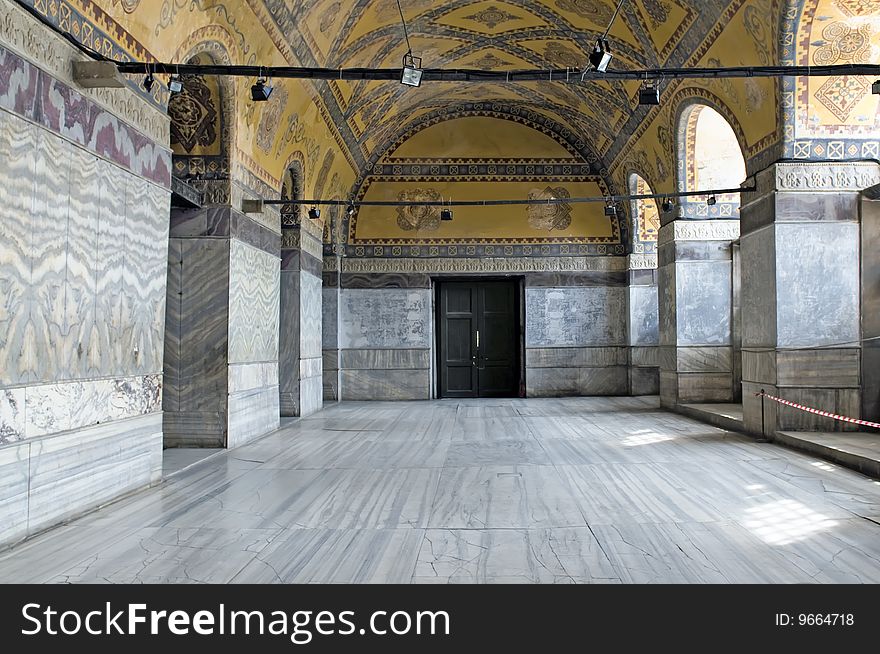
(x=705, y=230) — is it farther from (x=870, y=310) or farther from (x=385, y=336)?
(x=385, y=336)

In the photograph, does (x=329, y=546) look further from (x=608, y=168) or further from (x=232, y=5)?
(x=608, y=168)

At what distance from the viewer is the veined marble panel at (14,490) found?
14.7ft

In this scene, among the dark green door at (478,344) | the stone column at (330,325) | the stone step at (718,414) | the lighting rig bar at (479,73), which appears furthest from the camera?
the dark green door at (478,344)

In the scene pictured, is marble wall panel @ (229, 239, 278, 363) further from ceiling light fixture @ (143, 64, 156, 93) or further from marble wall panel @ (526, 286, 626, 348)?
marble wall panel @ (526, 286, 626, 348)

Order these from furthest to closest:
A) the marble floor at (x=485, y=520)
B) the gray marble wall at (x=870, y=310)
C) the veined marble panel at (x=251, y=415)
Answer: the veined marble panel at (x=251, y=415), the gray marble wall at (x=870, y=310), the marble floor at (x=485, y=520)

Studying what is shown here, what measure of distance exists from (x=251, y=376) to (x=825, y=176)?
27.9 feet

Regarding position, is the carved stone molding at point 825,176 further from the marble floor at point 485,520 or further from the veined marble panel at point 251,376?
the veined marble panel at point 251,376

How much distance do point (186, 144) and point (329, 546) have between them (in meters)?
6.57

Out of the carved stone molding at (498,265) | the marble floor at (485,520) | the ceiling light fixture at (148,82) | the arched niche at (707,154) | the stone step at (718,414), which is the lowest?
the marble floor at (485,520)

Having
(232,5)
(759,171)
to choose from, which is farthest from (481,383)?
(232,5)

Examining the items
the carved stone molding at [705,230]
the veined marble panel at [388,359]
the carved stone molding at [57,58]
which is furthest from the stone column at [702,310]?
the carved stone molding at [57,58]

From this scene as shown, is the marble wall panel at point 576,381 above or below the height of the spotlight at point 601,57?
below

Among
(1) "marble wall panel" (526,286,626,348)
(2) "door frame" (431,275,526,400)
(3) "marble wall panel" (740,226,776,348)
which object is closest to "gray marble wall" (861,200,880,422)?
(3) "marble wall panel" (740,226,776,348)

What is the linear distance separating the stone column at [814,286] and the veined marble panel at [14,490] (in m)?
8.55
